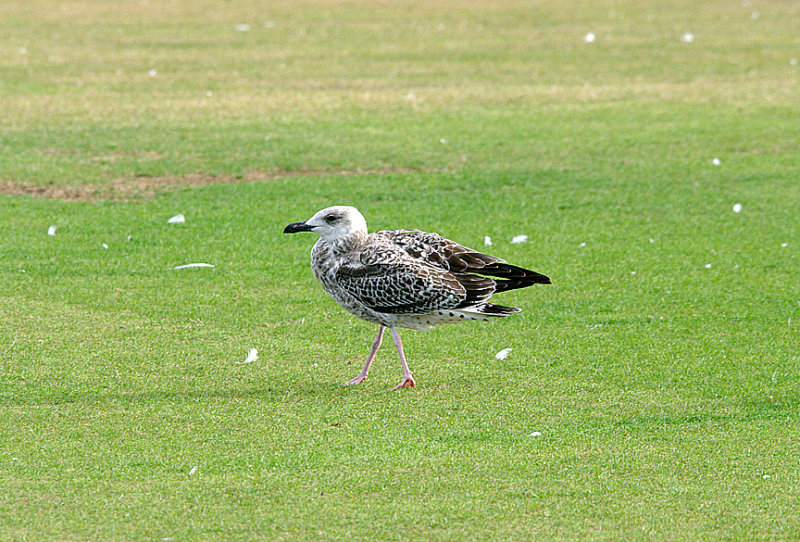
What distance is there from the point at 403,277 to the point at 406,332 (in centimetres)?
124

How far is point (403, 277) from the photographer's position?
22.3 feet

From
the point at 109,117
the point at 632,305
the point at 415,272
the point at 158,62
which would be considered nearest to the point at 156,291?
the point at 415,272

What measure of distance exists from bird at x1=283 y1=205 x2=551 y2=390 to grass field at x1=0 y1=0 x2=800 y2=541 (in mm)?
383

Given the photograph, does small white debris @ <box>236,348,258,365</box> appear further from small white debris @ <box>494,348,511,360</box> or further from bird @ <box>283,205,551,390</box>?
small white debris @ <box>494,348,511,360</box>

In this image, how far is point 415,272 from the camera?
6809 millimetres

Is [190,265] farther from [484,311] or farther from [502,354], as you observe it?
[484,311]

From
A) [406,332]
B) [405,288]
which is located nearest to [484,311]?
[405,288]

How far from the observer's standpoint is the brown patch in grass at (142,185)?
37.6 feet

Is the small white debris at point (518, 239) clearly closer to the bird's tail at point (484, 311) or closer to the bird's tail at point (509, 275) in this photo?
the bird's tail at point (509, 275)

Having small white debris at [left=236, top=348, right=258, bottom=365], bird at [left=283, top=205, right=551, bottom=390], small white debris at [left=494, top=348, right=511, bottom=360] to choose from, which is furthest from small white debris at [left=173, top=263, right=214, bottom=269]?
small white debris at [left=494, top=348, right=511, bottom=360]

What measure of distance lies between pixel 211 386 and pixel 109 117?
346 inches

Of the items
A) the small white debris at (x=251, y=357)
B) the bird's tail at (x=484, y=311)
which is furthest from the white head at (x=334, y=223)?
the bird's tail at (x=484, y=311)

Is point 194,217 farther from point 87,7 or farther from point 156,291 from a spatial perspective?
point 87,7

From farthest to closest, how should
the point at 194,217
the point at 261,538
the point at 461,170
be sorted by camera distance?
the point at 461,170, the point at 194,217, the point at 261,538
